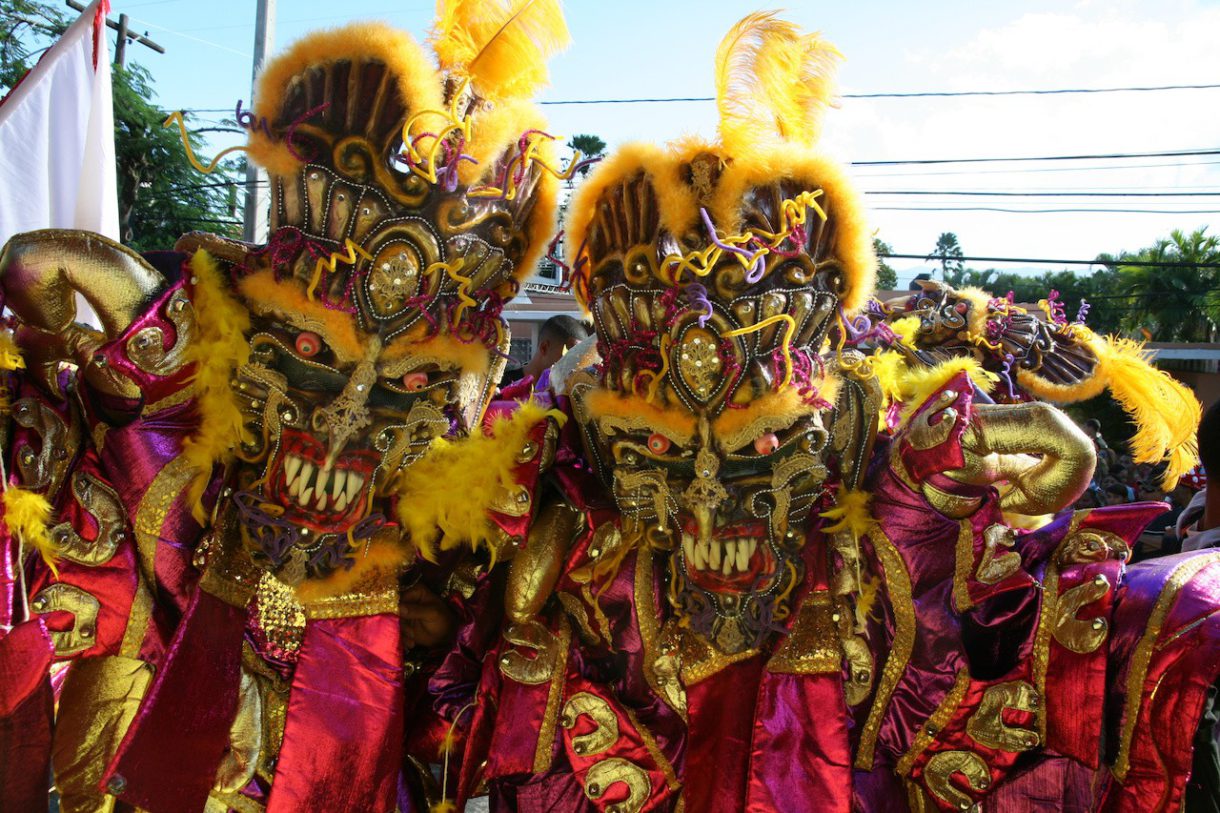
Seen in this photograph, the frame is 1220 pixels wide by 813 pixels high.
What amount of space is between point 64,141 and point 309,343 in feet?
4.19

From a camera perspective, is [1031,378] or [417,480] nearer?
[417,480]

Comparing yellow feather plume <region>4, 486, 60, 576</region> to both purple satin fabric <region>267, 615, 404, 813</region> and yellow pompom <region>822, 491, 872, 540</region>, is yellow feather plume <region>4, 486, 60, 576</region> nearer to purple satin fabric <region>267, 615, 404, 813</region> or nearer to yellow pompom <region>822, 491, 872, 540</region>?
purple satin fabric <region>267, 615, 404, 813</region>

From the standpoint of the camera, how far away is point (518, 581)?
210 cm

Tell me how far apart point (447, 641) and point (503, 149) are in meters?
1.22

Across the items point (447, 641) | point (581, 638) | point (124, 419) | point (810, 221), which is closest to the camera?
point (810, 221)

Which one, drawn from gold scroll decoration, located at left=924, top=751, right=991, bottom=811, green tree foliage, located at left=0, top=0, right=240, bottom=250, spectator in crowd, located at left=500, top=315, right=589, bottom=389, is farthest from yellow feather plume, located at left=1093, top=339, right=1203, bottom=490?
green tree foliage, located at left=0, top=0, right=240, bottom=250

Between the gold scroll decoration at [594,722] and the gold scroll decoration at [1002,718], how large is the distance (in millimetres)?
784

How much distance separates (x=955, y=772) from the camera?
2.04 metres

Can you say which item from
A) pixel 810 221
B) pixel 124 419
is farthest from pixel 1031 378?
pixel 124 419

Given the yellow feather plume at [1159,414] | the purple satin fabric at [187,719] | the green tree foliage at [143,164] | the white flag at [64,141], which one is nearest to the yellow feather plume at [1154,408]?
the yellow feather plume at [1159,414]

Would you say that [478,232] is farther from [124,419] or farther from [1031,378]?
[1031,378]

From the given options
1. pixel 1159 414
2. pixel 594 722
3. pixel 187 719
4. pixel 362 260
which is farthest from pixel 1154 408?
pixel 187 719

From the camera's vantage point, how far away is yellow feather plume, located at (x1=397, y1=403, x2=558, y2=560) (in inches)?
82.0

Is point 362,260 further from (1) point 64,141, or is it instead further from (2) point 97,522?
(1) point 64,141
